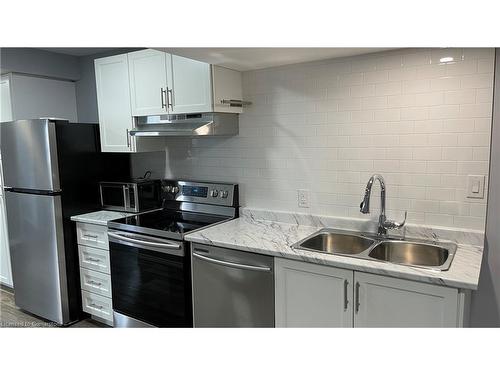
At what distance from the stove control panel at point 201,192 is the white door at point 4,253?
182 cm

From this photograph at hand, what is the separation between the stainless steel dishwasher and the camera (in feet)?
7.23

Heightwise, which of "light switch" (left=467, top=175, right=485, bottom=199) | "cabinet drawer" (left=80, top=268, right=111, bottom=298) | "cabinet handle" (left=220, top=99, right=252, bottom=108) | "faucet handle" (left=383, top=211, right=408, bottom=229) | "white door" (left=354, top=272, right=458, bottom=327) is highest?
"cabinet handle" (left=220, top=99, right=252, bottom=108)

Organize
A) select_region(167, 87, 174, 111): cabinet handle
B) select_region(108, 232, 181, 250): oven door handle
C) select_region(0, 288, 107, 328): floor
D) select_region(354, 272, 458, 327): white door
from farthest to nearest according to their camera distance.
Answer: select_region(0, 288, 107, 328): floor → select_region(167, 87, 174, 111): cabinet handle → select_region(108, 232, 181, 250): oven door handle → select_region(354, 272, 458, 327): white door

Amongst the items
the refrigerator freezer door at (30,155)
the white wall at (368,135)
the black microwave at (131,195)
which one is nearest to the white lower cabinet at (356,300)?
the white wall at (368,135)

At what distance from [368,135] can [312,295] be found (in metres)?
1.03

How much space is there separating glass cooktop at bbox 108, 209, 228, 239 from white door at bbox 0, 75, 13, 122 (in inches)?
74.5

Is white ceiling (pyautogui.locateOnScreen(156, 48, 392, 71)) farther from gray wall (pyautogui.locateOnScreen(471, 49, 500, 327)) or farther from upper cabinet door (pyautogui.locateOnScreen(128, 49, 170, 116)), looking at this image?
gray wall (pyautogui.locateOnScreen(471, 49, 500, 327))

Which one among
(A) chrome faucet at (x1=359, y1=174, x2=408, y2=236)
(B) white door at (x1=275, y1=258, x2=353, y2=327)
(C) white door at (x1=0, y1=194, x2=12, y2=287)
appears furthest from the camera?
(C) white door at (x1=0, y1=194, x2=12, y2=287)

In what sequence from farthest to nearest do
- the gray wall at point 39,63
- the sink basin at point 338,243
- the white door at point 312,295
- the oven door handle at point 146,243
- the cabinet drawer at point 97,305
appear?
the gray wall at point 39,63 → the cabinet drawer at point 97,305 → the oven door handle at point 146,243 → the sink basin at point 338,243 → the white door at point 312,295

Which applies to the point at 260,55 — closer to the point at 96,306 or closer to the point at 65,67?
the point at 96,306

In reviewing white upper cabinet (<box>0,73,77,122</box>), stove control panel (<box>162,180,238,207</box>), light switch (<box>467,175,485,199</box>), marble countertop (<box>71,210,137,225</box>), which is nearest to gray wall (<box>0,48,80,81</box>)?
white upper cabinet (<box>0,73,77,122</box>)

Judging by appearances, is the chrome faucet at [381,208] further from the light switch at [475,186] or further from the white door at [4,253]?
the white door at [4,253]

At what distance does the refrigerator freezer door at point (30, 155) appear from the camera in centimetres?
294

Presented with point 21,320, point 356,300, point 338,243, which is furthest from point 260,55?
point 21,320
